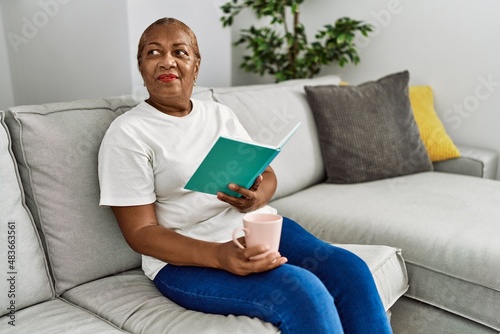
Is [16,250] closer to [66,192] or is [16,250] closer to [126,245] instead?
[66,192]

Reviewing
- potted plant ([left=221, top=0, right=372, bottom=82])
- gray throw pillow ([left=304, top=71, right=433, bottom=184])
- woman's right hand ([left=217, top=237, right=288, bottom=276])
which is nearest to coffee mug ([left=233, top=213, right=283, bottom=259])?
woman's right hand ([left=217, top=237, right=288, bottom=276])

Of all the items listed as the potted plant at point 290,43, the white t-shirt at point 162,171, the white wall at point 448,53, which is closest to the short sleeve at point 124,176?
the white t-shirt at point 162,171

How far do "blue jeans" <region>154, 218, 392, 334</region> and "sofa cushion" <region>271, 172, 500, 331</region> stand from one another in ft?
1.23

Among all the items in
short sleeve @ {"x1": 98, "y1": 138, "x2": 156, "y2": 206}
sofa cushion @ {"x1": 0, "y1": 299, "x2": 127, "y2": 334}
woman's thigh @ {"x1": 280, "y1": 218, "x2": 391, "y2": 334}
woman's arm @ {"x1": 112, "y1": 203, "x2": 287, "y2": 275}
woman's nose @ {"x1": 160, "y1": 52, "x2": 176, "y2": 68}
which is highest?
woman's nose @ {"x1": 160, "y1": 52, "x2": 176, "y2": 68}

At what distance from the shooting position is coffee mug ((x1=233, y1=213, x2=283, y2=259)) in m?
1.01

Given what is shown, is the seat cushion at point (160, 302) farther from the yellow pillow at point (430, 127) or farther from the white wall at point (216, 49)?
the white wall at point (216, 49)

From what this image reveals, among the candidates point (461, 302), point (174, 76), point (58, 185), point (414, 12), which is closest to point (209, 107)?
point (174, 76)

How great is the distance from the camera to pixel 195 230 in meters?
1.30

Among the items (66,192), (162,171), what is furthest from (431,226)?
(66,192)

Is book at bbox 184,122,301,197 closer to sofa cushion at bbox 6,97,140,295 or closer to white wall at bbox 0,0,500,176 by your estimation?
sofa cushion at bbox 6,97,140,295

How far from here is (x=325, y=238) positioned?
1724 millimetres

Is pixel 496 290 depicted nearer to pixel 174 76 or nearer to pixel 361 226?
pixel 361 226

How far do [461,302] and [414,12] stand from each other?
1.65 m

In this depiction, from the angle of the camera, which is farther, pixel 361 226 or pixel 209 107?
pixel 361 226
